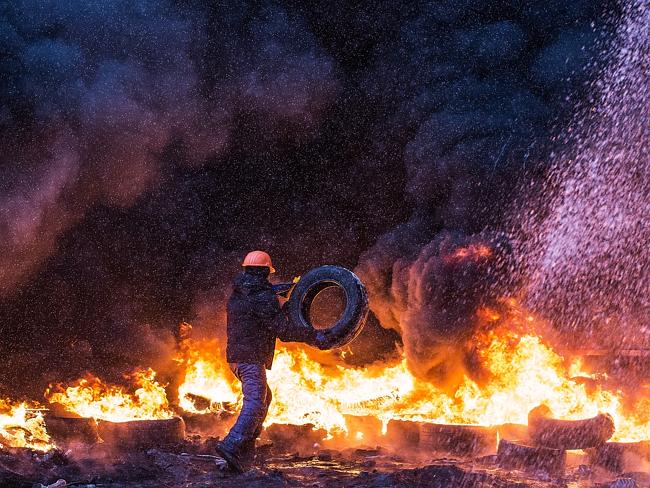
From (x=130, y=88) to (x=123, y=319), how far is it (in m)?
4.58

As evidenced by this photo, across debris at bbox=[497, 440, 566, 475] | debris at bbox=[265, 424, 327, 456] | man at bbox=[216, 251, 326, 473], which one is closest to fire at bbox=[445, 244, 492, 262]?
debris at bbox=[265, 424, 327, 456]

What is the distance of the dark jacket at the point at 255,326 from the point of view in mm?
7973

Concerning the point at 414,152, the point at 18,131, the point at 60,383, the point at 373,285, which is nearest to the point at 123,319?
the point at 60,383

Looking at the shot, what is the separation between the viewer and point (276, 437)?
10.1 m

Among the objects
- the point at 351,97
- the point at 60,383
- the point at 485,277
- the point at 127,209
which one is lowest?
the point at 60,383

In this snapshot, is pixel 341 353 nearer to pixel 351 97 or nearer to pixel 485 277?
pixel 485 277

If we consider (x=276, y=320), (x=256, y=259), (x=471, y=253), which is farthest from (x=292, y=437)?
(x=471, y=253)

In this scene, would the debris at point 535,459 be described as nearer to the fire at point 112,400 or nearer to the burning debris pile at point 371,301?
the burning debris pile at point 371,301

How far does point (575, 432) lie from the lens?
864 centimetres

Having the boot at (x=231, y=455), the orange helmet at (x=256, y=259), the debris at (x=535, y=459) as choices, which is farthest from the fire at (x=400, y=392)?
the orange helmet at (x=256, y=259)

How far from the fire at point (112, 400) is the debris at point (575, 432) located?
562 centimetres

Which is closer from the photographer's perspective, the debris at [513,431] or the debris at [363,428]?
the debris at [513,431]

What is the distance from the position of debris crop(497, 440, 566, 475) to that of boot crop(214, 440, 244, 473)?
327 centimetres

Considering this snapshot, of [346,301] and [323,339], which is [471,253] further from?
[323,339]
